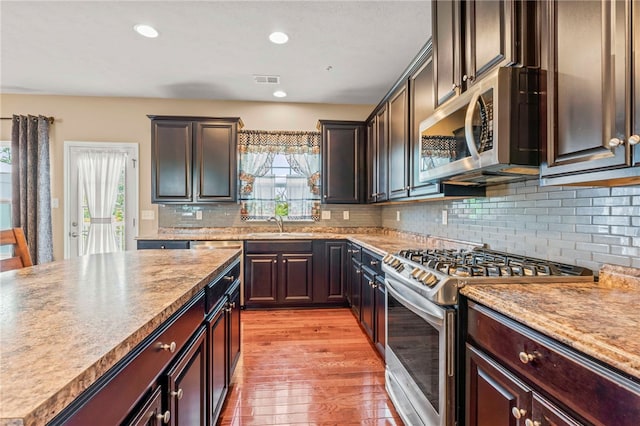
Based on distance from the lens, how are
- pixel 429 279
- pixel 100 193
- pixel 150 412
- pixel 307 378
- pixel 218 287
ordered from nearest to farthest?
1. pixel 150 412
2. pixel 429 279
3. pixel 218 287
4. pixel 307 378
5. pixel 100 193

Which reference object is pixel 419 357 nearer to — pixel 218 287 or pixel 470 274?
pixel 470 274

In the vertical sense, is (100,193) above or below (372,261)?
above

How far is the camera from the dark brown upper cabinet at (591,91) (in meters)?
0.92

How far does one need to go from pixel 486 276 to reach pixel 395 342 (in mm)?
831

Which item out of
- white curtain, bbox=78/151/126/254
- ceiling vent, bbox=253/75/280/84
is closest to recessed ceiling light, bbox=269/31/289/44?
ceiling vent, bbox=253/75/280/84

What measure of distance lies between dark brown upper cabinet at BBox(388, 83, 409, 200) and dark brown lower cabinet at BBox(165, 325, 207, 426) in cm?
199

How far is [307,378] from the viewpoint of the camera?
2217mm

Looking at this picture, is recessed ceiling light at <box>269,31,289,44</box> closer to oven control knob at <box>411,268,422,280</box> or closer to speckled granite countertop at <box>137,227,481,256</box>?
speckled granite countertop at <box>137,227,481,256</box>

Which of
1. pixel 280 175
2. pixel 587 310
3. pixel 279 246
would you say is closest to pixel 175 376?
pixel 587 310

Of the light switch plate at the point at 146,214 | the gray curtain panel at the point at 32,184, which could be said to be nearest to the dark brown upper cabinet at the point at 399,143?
the light switch plate at the point at 146,214

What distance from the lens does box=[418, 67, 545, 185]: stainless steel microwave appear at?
1.29 meters

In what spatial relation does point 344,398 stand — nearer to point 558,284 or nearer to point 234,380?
point 234,380

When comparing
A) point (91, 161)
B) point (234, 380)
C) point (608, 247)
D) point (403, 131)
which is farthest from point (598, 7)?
point (91, 161)

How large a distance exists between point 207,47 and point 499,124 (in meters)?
2.69
